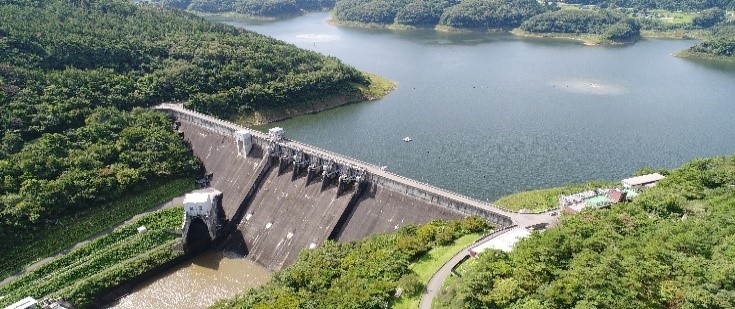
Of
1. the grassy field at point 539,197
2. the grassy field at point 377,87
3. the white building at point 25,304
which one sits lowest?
the white building at point 25,304

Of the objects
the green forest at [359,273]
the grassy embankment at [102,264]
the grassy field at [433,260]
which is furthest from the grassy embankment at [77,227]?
the grassy field at [433,260]

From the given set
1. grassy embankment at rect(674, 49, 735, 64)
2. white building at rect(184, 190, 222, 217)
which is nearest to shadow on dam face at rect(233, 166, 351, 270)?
white building at rect(184, 190, 222, 217)

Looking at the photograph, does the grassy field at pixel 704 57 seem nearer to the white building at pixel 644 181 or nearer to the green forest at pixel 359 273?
the white building at pixel 644 181

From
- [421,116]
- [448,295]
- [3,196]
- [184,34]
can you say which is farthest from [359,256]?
[184,34]

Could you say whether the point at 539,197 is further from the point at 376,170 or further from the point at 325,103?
the point at 325,103

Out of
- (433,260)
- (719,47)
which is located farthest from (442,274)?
(719,47)

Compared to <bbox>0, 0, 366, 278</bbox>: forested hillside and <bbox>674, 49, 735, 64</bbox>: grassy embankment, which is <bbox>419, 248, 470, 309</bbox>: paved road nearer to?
<bbox>0, 0, 366, 278</bbox>: forested hillside
